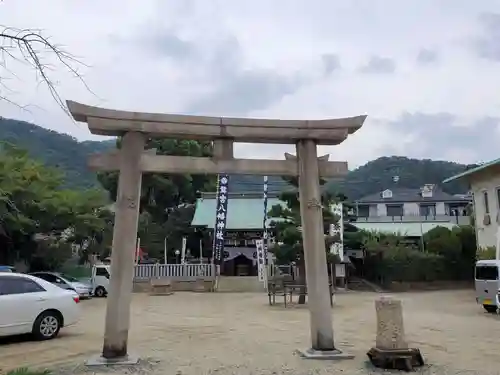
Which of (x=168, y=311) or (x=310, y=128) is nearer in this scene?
(x=310, y=128)

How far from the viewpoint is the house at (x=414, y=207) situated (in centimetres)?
4922

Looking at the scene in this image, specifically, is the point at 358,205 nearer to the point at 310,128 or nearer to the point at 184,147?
the point at 184,147

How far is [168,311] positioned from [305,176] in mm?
11193

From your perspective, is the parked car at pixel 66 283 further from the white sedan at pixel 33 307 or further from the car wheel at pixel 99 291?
the white sedan at pixel 33 307

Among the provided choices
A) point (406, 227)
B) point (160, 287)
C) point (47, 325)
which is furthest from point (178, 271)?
point (406, 227)

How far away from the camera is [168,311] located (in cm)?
1852

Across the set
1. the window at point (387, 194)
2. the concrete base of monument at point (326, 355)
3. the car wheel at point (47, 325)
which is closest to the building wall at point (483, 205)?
the concrete base of monument at point (326, 355)

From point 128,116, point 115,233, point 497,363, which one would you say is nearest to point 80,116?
point 128,116

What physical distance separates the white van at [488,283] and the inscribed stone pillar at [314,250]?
33.1 feet

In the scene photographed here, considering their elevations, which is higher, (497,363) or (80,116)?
(80,116)

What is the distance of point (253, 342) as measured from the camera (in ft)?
Result: 34.6

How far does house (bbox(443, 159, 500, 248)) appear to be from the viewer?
Answer: 24734 mm

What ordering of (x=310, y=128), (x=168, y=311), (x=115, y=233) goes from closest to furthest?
1. (x=115, y=233)
2. (x=310, y=128)
3. (x=168, y=311)

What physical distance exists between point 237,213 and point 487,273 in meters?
20.3
